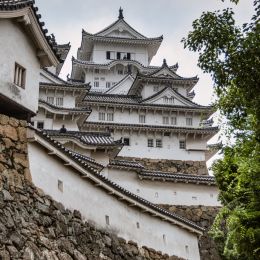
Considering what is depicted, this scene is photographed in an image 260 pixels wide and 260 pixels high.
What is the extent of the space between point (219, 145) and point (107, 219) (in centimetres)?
630

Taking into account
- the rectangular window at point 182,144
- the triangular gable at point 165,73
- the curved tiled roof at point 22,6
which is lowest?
the rectangular window at point 182,144

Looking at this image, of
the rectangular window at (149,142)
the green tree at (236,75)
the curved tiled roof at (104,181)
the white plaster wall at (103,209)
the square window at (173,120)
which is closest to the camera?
the green tree at (236,75)

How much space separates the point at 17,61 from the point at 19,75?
0.41m

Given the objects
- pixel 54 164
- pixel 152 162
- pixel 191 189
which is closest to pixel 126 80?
pixel 152 162

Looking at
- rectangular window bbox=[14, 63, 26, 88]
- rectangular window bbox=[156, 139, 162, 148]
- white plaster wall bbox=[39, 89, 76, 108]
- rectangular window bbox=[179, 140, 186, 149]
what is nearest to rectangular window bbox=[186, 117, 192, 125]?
rectangular window bbox=[179, 140, 186, 149]

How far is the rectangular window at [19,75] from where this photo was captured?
583 inches

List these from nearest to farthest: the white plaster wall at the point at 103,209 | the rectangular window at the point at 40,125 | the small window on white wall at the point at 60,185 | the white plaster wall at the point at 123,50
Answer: the white plaster wall at the point at 103,209 → the small window on white wall at the point at 60,185 → the rectangular window at the point at 40,125 → the white plaster wall at the point at 123,50

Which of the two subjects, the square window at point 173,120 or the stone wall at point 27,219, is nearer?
the stone wall at point 27,219

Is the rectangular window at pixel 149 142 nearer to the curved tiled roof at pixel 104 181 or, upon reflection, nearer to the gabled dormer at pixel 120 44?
the gabled dormer at pixel 120 44

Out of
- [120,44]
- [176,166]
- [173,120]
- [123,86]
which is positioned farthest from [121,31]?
[176,166]

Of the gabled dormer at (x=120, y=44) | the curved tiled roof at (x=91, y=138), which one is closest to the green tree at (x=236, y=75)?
the curved tiled roof at (x=91, y=138)

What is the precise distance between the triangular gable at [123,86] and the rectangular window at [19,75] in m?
31.8

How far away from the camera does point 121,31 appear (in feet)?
176

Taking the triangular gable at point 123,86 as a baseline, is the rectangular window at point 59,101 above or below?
below
